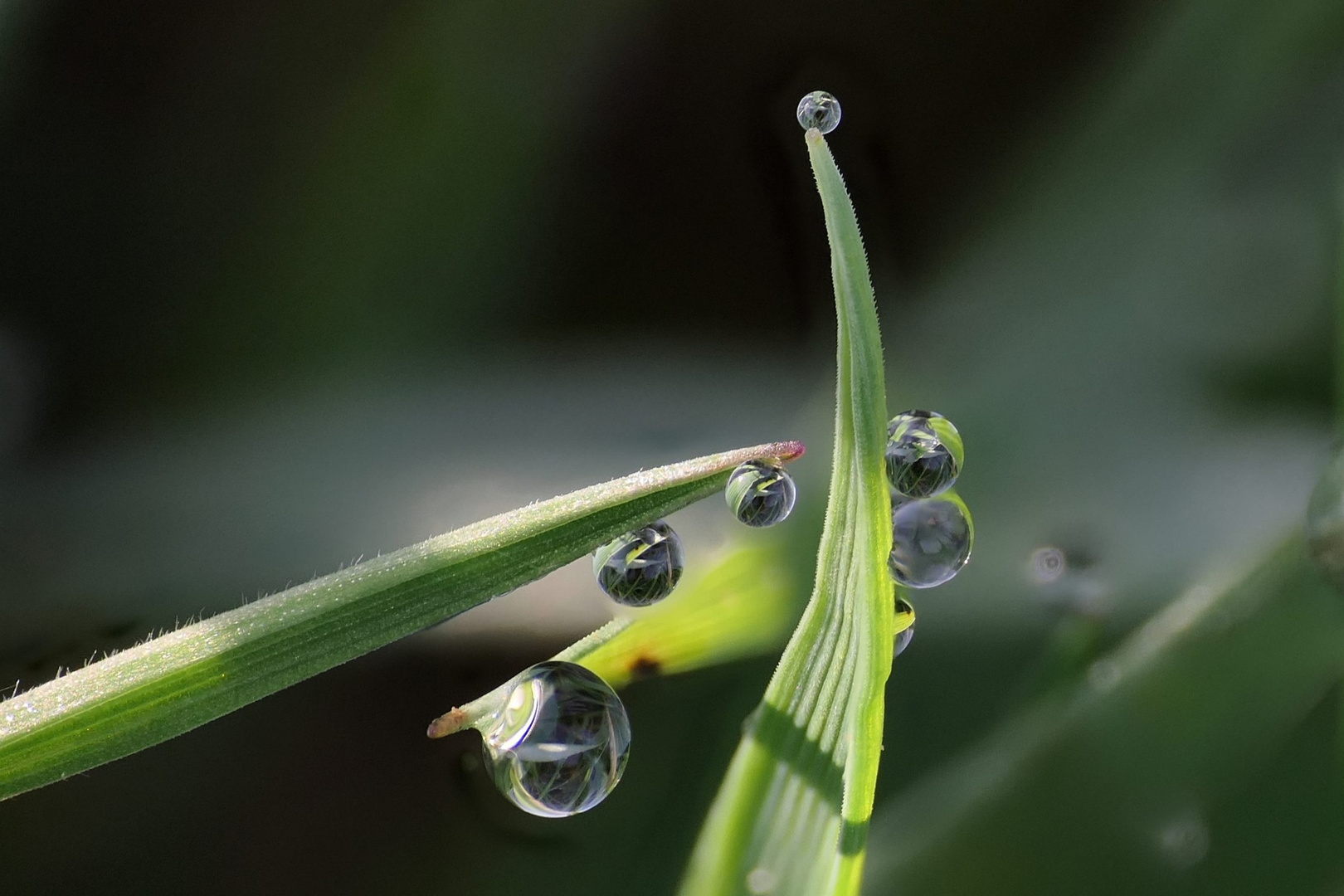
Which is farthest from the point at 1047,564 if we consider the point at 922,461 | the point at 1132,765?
the point at 922,461

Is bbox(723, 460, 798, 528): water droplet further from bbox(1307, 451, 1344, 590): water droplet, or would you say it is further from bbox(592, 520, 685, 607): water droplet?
bbox(1307, 451, 1344, 590): water droplet

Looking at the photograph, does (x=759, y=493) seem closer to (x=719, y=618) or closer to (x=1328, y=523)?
(x=719, y=618)

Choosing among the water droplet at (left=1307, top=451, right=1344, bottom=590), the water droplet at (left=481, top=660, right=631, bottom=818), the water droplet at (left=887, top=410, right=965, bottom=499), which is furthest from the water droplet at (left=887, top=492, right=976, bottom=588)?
the water droplet at (left=1307, top=451, right=1344, bottom=590)

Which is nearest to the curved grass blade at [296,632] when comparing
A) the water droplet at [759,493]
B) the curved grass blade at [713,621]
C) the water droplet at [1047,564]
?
the water droplet at [759,493]

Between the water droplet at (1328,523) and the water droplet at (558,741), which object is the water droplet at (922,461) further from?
the water droplet at (1328,523)

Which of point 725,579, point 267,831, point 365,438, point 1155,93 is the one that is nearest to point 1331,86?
point 1155,93

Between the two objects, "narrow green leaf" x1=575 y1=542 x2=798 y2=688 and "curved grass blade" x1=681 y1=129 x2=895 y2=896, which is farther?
"narrow green leaf" x1=575 y1=542 x2=798 y2=688

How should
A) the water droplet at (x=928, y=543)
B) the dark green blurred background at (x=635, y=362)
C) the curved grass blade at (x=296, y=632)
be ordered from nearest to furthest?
the curved grass blade at (x=296, y=632), the water droplet at (x=928, y=543), the dark green blurred background at (x=635, y=362)

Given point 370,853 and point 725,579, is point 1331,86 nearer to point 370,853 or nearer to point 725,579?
point 725,579
